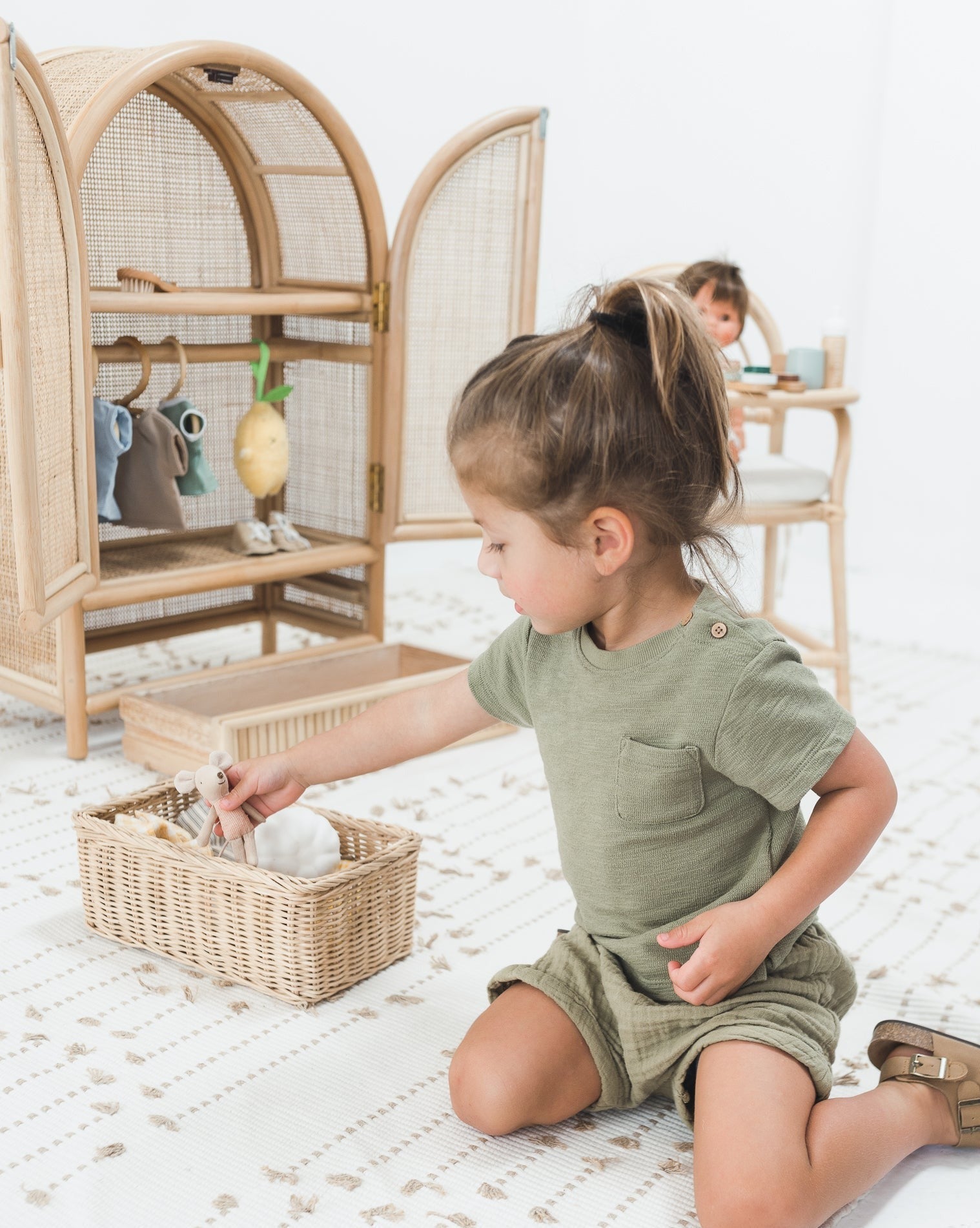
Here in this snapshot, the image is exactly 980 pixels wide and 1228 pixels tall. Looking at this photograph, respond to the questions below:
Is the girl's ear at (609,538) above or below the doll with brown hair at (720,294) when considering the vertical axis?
below

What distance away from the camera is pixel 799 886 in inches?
41.0

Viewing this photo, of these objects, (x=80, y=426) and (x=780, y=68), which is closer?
(x=80, y=426)

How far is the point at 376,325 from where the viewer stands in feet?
7.47

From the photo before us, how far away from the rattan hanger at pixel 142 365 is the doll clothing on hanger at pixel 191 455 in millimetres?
58

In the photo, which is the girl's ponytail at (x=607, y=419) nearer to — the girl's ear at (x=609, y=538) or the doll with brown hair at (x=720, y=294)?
the girl's ear at (x=609, y=538)

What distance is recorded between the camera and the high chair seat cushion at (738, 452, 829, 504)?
2350 millimetres

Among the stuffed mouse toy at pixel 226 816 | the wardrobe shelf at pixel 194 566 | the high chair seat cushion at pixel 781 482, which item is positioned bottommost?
the stuffed mouse toy at pixel 226 816

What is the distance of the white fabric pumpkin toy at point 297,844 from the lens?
142 centimetres

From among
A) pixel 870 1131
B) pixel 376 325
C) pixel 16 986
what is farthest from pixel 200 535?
pixel 870 1131

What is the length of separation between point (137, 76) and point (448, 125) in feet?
5.75

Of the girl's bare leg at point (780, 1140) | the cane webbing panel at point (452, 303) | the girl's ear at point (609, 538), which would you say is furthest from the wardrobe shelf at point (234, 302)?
the girl's bare leg at point (780, 1140)

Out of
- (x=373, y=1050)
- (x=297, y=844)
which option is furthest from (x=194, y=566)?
(x=373, y=1050)

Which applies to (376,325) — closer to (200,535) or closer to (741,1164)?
(200,535)

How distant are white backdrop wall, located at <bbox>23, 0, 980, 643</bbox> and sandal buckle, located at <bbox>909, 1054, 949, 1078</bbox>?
226 cm
